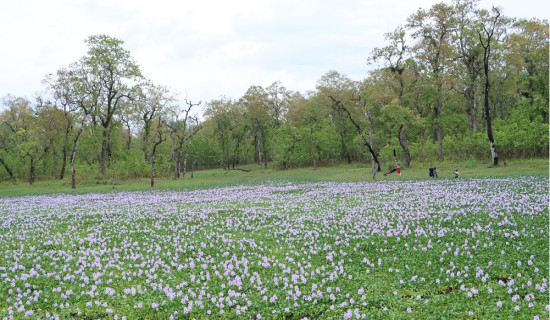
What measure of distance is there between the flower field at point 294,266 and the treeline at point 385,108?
27213mm

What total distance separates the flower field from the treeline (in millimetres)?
27213

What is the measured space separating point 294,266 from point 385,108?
3851cm

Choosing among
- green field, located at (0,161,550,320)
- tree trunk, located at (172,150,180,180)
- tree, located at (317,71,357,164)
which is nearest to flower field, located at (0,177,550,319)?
green field, located at (0,161,550,320)

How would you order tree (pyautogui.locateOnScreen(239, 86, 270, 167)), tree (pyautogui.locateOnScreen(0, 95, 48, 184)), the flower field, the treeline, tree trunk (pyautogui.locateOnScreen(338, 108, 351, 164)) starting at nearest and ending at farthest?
the flower field < the treeline < tree (pyautogui.locateOnScreen(0, 95, 48, 184)) < tree trunk (pyautogui.locateOnScreen(338, 108, 351, 164)) < tree (pyautogui.locateOnScreen(239, 86, 270, 167))

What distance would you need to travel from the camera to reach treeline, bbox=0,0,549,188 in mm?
42812

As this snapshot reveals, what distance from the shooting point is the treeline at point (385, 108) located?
42.8 m

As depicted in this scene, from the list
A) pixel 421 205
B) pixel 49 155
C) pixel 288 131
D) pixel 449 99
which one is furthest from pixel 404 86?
pixel 49 155

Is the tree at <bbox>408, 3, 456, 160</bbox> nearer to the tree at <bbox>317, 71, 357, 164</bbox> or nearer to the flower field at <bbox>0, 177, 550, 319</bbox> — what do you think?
the tree at <bbox>317, 71, 357, 164</bbox>

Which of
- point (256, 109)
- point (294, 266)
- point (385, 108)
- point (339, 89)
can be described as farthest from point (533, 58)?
point (294, 266)

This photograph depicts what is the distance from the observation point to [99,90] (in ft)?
164

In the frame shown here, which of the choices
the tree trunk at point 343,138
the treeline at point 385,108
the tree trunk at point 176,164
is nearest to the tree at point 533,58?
the treeline at point 385,108

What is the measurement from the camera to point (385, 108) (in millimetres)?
43938

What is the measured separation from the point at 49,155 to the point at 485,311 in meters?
76.5

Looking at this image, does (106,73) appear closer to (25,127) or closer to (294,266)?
(25,127)
